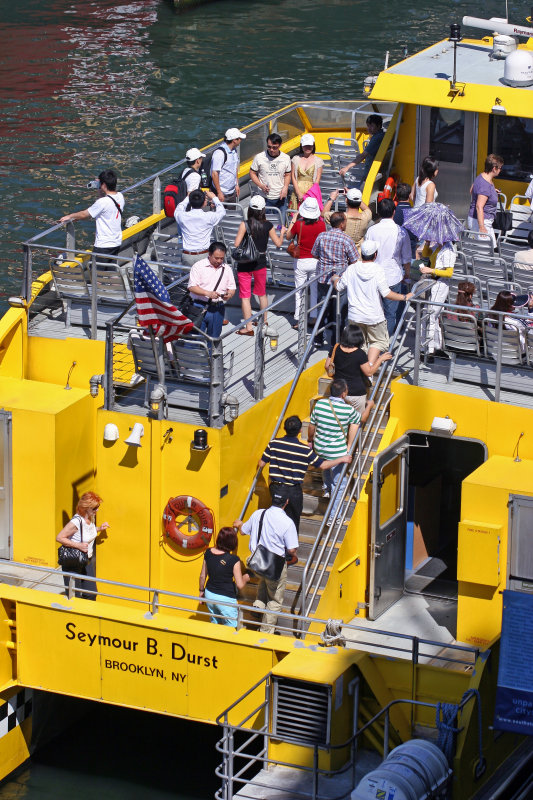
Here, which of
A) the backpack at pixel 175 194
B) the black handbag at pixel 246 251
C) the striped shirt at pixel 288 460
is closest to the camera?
the striped shirt at pixel 288 460

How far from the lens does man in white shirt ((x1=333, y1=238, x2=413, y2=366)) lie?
1563cm

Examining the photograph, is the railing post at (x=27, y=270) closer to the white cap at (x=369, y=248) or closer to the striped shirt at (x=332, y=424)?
the white cap at (x=369, y=248)

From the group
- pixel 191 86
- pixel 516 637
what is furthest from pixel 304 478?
pixel 191 86

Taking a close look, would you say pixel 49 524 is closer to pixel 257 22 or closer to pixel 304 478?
pixel 304 478

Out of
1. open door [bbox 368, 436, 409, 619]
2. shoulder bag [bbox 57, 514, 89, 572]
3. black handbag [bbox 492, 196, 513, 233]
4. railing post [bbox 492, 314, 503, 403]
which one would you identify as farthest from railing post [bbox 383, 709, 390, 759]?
black handbag [bbox 492, 196, 513, 233]

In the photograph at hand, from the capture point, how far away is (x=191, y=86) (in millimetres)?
→ 43500

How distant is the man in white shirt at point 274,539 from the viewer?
14.1 metres

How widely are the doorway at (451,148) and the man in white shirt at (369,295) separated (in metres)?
3.76

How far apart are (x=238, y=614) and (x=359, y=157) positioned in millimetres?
8565

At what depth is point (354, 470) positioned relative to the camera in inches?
613

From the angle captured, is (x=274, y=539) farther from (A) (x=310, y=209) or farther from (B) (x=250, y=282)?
(A) (x=310, y=209)

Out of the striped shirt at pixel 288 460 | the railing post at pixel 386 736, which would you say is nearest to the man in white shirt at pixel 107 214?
the striped shirt at pixel 288 460

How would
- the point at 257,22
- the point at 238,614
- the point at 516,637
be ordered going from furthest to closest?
the point at 257,22, the point at 238,614, the point at 516,637

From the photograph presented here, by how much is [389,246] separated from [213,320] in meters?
2.18
